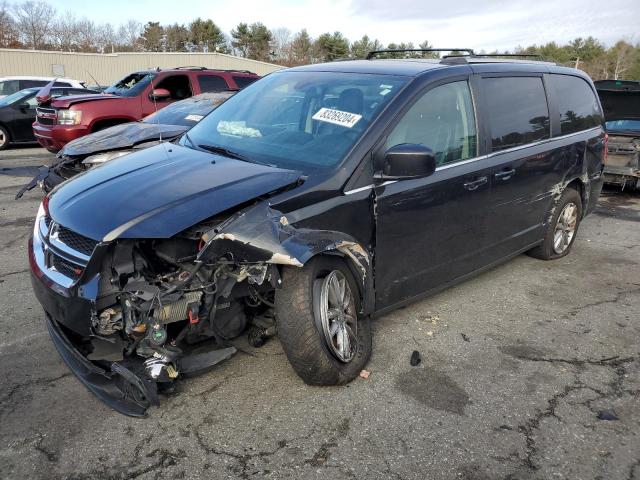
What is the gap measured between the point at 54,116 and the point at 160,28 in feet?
207

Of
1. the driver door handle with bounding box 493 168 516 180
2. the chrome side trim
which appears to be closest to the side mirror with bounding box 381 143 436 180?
the chrome side trim

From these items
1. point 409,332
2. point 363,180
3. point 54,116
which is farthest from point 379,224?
point 54,116

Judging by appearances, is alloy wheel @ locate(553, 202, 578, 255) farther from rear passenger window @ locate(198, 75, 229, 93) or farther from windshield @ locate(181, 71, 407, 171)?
rear passenger window @ locate(198, 75, 229, 93)

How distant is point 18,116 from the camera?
1289 cm

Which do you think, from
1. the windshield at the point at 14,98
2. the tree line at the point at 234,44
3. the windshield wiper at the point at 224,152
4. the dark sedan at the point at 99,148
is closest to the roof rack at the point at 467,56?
the windshield wiper at the point at 224,152

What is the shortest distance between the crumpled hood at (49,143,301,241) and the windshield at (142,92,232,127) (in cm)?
405

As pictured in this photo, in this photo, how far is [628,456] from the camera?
2.72m

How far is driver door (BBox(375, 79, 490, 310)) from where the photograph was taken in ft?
11.5

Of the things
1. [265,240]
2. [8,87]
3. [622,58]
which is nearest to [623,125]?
[265,240]

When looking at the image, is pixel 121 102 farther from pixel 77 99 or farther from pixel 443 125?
pixel 443 125

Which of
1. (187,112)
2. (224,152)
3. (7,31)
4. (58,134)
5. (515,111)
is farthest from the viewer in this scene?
(7,31)

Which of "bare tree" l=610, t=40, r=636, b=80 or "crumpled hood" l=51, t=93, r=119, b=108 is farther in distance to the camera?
"bare tree" l=610, t=40, r=636, b=80

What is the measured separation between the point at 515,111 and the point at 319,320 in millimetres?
2654

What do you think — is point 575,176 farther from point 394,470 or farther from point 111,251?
point 111,251
